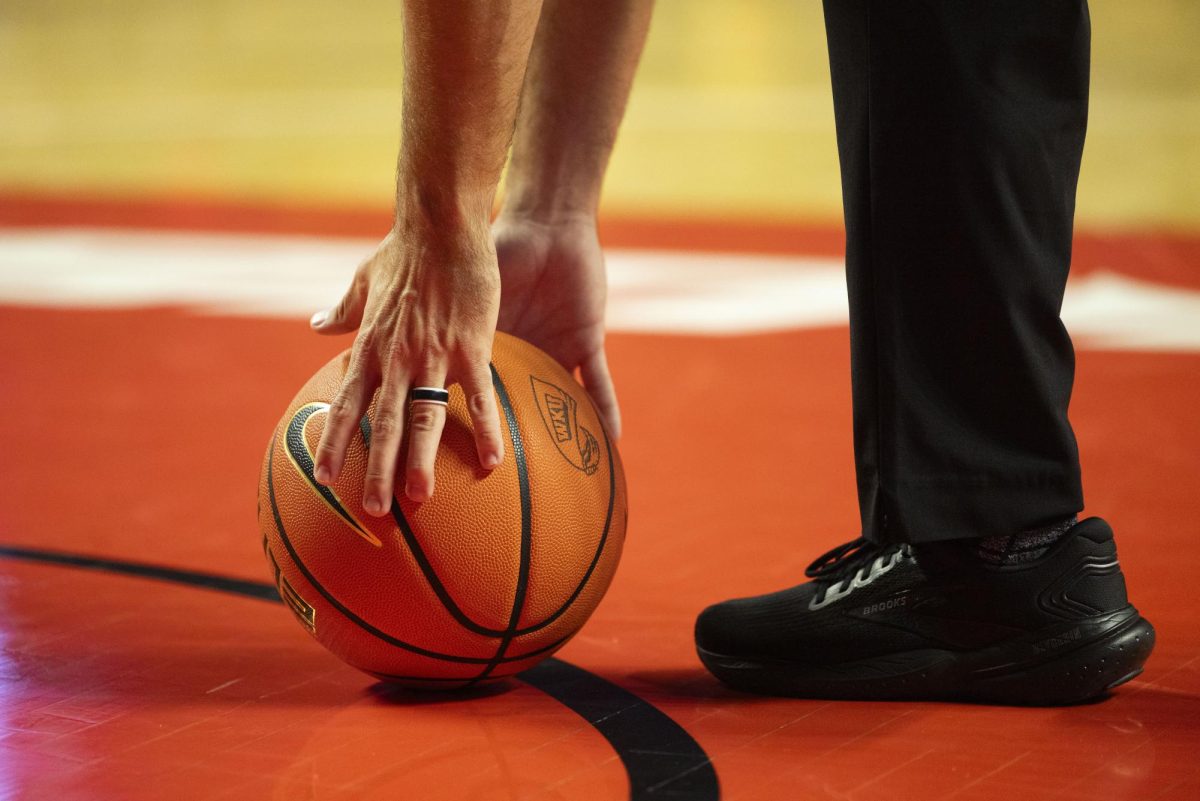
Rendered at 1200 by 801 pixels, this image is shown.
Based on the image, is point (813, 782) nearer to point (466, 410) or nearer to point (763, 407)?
point (466, 410)

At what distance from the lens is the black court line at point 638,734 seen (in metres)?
1.46

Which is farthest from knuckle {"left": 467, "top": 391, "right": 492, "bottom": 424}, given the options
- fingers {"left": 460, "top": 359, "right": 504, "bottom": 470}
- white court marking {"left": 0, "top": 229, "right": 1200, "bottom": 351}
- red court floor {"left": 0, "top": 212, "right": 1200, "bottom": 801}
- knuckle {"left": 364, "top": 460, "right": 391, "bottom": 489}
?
white court marking {"left": 0, "top": 229, "right": 1200, "bottom": 351}

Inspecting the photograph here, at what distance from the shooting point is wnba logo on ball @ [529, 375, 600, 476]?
1738 millimetres

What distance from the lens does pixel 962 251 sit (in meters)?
1.66

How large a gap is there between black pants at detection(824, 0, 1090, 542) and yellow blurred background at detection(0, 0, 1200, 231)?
4.56m

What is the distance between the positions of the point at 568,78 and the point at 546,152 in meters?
0.12

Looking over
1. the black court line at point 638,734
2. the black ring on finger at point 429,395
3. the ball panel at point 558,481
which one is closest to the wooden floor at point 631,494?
the black court line at point 638,734

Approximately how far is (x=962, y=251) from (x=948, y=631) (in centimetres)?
46

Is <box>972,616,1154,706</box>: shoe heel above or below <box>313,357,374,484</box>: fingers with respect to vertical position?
below

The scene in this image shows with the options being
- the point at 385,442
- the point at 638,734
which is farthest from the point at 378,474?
the point at 638,734

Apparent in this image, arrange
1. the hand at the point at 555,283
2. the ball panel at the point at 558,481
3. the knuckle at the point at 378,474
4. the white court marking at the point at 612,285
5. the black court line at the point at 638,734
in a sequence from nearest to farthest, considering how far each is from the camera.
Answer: the black court line at the point at 638,734 → the knuckle at the point at 378,474 → the ball panel at the point at 558,481 → the hand at the point at 555,283 → the white court marking at the point at 612,285

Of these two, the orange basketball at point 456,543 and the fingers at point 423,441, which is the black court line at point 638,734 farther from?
the fingers at point 423,441

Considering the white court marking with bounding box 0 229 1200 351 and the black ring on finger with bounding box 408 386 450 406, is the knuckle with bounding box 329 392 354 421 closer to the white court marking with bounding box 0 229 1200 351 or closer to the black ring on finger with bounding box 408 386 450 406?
the black ring on finger with bounding box 408 386 450 406

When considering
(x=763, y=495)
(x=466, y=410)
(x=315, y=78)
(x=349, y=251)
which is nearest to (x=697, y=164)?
(x=349, y=251)
